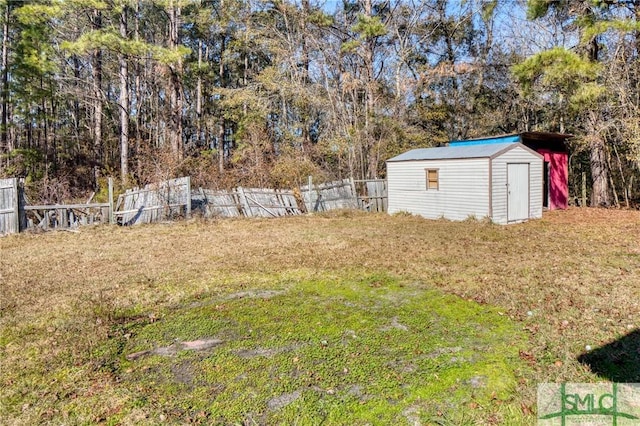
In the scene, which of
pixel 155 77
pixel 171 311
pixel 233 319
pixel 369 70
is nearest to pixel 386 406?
pixel 233 319

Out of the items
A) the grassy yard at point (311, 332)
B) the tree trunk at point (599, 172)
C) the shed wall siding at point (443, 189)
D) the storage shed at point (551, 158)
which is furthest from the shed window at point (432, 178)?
the tree trunk at point (599, 172)

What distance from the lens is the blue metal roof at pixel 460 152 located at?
10.7 meters

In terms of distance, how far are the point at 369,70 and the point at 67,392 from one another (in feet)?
49.4

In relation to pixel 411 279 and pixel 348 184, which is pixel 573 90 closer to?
pixel 348 184

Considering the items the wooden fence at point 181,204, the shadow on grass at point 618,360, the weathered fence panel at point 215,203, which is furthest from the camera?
the weathered fence panel at point 215,203

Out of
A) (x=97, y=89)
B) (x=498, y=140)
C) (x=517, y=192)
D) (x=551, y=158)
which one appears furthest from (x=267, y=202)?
(x=551, y=158)

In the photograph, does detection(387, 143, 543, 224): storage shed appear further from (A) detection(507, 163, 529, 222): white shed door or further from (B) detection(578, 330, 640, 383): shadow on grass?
(B) detection(578, 330, 640, 383): shadow on grass

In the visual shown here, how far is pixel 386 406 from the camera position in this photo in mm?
2455

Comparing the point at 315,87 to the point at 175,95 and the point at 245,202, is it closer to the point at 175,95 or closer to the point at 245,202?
the point at 175,95

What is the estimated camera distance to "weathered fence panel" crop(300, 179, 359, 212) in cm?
1355

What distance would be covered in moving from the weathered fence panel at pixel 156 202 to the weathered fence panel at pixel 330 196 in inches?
148

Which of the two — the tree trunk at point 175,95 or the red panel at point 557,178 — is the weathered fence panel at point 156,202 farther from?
the red panel at point 557,178

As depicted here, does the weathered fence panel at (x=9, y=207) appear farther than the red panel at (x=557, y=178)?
No

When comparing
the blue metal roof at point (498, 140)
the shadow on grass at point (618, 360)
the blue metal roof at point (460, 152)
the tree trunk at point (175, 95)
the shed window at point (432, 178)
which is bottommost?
the shadow on grass at point (618, 360)
